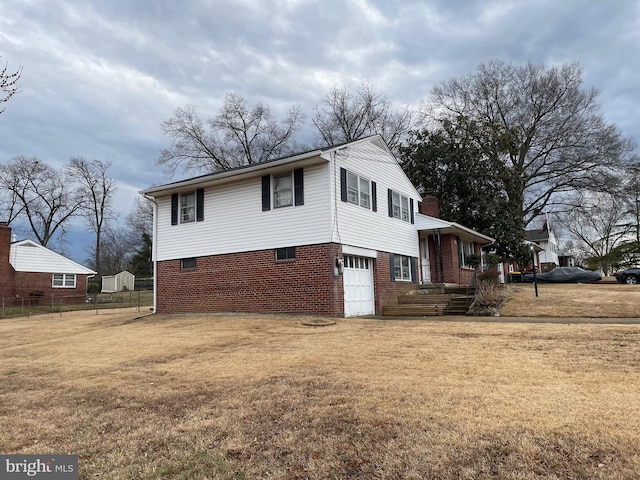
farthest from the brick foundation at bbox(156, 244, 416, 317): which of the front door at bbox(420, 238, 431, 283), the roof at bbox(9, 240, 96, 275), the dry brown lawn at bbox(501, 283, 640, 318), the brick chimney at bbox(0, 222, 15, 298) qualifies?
the roof at bbox(9, 240, 96, 275)

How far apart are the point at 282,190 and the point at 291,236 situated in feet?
5.40

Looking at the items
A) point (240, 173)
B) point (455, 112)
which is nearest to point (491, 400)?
point (240, 173)

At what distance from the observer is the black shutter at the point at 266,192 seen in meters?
15.5

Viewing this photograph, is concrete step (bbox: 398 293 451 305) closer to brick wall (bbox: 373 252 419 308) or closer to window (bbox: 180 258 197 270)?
brick wall (bbox: 373 252 419 308)

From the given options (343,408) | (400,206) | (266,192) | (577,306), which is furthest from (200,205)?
(343,408)

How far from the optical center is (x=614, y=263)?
35062 millimetres

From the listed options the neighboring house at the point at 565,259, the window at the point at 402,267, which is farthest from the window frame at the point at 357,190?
the neighboring house at the point at 565,259

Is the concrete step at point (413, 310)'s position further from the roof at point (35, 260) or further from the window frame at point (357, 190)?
the roof at point (35, 260)

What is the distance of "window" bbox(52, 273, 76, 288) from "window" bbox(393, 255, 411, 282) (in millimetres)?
25001

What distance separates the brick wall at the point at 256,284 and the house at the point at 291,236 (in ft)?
0.11

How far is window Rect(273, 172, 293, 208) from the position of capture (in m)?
15.3

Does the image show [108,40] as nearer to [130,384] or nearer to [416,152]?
[130,384]

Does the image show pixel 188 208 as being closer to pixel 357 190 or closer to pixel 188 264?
pixel 188 264

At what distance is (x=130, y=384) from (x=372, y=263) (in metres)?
11.7
